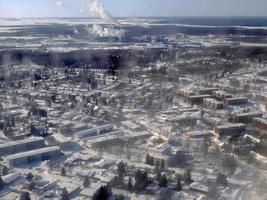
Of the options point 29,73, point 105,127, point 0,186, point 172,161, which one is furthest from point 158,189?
point 29,73

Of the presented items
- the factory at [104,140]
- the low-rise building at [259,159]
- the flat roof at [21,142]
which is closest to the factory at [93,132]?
the factory at [104,140]

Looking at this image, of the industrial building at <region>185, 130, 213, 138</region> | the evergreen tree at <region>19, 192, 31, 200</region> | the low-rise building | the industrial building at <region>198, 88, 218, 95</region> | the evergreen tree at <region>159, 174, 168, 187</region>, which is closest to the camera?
the evergreen tree at <region>19, 192, 31, 200</region>

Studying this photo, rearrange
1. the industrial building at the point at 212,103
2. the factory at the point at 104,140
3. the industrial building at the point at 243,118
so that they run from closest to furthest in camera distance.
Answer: the factory at the point at 104,140
the industrial building at the point at 243,118
the industrial building at the point at 212,103

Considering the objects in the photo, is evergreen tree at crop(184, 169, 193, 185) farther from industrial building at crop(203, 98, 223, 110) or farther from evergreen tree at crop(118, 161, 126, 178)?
industrial building at crop(203, 98, 223, 110)

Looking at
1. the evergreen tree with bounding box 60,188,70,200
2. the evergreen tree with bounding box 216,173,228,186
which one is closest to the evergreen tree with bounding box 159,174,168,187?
the evergreen tree with bounding box 216,173,228,186

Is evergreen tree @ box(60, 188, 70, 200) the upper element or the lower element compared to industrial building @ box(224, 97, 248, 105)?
lower

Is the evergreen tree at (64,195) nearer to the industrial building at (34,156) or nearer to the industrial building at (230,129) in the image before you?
the industrial building at (34,156)
